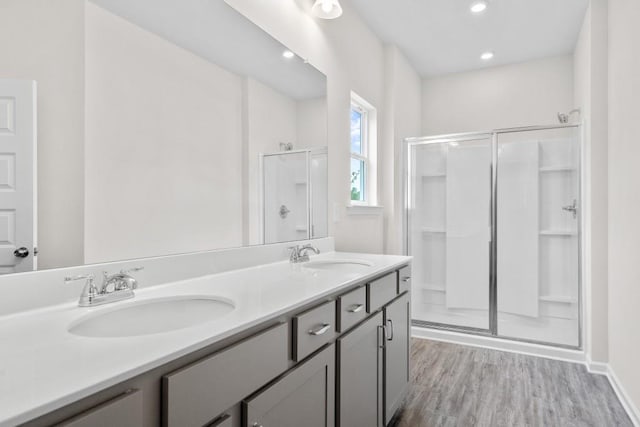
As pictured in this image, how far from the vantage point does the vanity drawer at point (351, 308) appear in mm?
1360

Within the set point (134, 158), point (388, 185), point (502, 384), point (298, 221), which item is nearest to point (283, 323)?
point (134, 158)

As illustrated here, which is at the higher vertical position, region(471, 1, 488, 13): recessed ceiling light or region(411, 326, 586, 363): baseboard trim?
region(471, 1, 488, 13): recessed ceiling light

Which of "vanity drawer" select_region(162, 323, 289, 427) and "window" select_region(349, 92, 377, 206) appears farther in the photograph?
"window" select_region(349, 92, 377, 206)

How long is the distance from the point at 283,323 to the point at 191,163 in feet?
2.54

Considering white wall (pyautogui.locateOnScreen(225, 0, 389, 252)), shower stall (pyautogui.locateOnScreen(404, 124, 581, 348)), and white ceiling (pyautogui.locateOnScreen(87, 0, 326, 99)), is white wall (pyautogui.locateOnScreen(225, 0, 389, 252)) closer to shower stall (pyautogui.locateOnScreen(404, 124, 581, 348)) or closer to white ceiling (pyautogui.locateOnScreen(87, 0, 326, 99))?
white ceiling (pyautogui.locateOnScreen(87, 0, 326, 99))

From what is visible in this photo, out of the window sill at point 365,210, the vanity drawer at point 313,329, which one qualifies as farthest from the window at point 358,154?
the vanity drawer at point 313,329

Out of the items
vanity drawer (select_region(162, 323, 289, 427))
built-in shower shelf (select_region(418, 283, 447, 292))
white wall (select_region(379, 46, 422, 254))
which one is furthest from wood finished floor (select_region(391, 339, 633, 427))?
vanity drawer (select_region(162, 323, 289, 427))

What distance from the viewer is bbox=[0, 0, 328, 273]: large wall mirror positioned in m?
0.99

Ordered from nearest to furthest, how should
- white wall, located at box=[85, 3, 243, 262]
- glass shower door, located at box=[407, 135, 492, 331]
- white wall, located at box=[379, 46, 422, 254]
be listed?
white wall, located at box=[85, 3, 243, 262], glass shower door, located at box=[407, 135, 492, 331], white wall, located at box=[379, 46, 422, 254]

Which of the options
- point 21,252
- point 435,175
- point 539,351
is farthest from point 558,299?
point 21,252

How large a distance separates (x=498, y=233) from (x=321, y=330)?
2.51 m

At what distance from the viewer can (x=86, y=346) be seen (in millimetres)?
708

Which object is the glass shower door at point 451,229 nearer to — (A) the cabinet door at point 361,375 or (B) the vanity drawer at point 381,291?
(B) the vanity drawer at point 381,291

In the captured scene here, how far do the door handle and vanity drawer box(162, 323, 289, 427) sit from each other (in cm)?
62
